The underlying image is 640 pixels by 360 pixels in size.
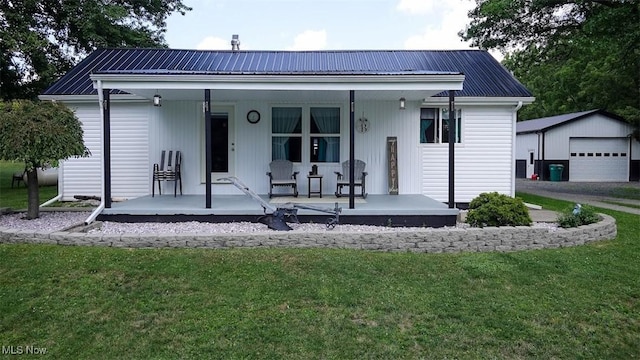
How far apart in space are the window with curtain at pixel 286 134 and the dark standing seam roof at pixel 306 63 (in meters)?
1.19

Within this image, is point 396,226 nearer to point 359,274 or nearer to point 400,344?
point 359,274

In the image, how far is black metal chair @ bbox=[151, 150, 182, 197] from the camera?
9336 mm

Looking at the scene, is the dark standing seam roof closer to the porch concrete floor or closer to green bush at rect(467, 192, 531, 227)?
the porch concrete floor

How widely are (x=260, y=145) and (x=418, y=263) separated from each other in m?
5.22

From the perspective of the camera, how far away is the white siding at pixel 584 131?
20.1m

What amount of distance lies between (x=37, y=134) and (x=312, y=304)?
4.77 m

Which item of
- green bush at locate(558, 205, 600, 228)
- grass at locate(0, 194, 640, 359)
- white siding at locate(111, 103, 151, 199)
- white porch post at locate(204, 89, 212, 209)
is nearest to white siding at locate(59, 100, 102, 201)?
white siding at locate(111, 103, 151, 199)

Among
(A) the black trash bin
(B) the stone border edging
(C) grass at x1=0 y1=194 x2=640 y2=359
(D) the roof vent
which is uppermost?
(D) the roof vent

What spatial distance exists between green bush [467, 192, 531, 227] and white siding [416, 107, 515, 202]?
116 inches

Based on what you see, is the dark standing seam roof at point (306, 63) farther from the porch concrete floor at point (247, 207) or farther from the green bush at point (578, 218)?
the green bush at point (578, 218)

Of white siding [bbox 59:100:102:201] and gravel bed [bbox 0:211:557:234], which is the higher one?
white siding [bbox 59:100:102:201]

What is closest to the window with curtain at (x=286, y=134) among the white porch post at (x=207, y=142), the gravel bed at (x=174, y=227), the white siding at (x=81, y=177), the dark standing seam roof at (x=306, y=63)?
the dark standing seam roof at (x=306, y=63)

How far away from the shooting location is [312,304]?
4289 mm

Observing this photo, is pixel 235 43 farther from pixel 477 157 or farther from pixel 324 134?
pixel 477 157
